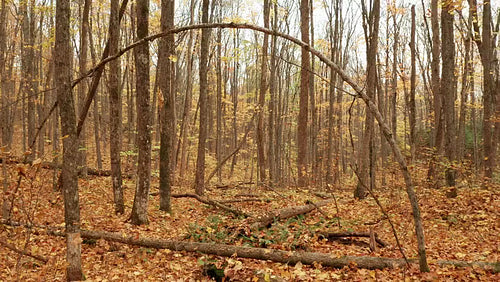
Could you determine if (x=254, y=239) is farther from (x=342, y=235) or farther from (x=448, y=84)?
(x=448, y=84)

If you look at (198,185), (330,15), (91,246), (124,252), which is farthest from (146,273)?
(330,15)

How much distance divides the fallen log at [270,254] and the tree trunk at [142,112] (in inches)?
57.1

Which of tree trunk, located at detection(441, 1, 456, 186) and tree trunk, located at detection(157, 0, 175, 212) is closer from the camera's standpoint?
tree trunk, located at detection(157, 0, 175, 212)

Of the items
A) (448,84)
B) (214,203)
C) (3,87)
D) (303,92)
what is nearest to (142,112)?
(214,203)

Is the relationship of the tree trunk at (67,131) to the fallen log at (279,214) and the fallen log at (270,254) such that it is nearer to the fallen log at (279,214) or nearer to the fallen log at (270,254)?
the fallen log at (270,254)

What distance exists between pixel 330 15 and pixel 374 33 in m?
7.86

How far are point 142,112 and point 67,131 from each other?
337cm

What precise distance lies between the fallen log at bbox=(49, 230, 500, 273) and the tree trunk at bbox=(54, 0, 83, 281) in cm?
189

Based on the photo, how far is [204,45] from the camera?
11.6 metres

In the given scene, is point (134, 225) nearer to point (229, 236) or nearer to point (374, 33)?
point (229, 236)

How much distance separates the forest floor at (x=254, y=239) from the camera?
503 centimetres

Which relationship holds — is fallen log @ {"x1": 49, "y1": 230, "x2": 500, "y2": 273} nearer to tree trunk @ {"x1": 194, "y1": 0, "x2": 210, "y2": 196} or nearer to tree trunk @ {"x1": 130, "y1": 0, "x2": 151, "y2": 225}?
tree trunk @ {"x1": 130, "y1": 0, "x2": 151, "y2": 225}

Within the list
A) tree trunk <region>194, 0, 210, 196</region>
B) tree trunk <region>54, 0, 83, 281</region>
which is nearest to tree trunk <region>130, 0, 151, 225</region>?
tree trunk <region>54, 0, 83, 281</region>

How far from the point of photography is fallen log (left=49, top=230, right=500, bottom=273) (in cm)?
518
